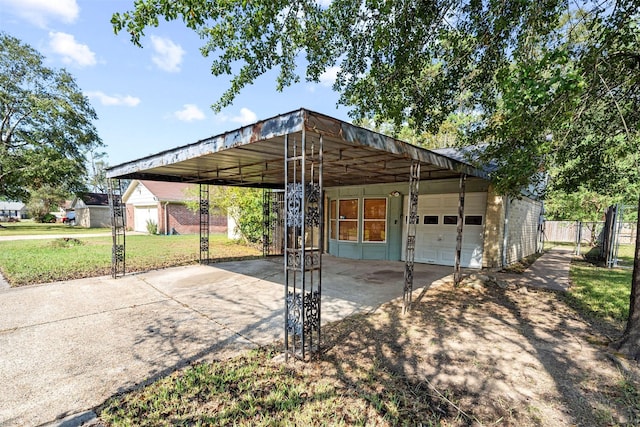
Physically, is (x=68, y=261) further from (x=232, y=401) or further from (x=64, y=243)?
(x=232, y=401)

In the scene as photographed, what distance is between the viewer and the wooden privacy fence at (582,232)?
15.2 meters

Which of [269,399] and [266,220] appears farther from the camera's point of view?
[266,220]

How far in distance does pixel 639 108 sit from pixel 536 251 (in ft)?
34.1

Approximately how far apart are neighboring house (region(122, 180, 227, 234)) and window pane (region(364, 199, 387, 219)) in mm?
12479

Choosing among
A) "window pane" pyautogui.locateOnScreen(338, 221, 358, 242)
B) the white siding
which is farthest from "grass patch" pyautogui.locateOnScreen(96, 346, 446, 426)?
the white siding

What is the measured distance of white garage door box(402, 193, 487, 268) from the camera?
798 cm

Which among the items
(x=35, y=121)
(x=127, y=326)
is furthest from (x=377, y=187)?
(x=35, y=121)

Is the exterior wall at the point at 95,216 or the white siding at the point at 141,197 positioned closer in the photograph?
the white siding at the point at 141,197

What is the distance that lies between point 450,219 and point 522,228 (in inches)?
142

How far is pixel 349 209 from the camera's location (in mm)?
10297

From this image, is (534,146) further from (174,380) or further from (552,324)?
(174,380)

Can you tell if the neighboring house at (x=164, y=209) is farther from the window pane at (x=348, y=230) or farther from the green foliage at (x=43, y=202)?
the green foliage at (x=43, y=202)

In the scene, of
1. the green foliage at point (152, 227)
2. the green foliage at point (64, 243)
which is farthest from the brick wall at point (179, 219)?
the green foliage at point (64, 243)

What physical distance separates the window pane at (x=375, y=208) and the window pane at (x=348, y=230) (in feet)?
1.92
